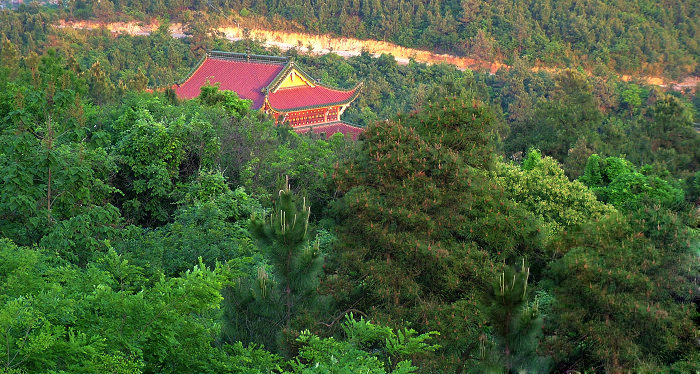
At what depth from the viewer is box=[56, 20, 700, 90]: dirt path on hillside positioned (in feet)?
188

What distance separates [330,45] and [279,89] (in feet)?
107

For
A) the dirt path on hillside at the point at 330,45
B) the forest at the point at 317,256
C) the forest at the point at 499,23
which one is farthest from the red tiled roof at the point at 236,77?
the forest at the point at 499,23

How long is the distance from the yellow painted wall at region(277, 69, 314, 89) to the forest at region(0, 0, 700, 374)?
13.0 metres

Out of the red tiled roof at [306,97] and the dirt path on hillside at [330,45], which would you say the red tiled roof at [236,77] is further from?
the dirt path on hillside at [330,45]

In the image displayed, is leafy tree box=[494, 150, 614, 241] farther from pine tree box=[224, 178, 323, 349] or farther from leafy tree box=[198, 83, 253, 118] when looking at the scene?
leafy tree box=[198, 83, 253, 118]

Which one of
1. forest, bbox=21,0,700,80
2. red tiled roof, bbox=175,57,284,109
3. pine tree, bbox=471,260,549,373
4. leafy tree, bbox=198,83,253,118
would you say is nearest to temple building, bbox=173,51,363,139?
red tiled roof, bbox=175,57,284,109

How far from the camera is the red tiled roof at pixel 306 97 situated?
93.9 feet

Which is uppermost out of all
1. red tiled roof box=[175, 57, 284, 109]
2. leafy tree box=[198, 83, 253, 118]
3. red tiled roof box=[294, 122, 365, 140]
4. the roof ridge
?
leafy tree box=[198, 83, 253, 118]

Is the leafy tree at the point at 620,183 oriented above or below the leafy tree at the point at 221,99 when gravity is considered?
below

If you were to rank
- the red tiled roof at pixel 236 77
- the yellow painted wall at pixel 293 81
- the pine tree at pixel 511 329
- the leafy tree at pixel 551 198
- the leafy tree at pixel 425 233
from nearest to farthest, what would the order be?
the pine tree at pixel 511 329 < the leafy tree at pixel 425 233 < the leafy tree at pixel 551 198 < the red tiled roof at pixel 236 77 < the yellow painted wall at pixel 293 81

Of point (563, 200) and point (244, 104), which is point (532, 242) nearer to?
point (563, 200)

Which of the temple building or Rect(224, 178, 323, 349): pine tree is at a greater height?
Rect(224, 178, 323, 349): pine tree

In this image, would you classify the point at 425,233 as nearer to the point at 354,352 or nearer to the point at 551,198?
the point at 354,352

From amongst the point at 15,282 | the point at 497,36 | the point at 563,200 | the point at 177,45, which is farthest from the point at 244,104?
the point at 497,36
